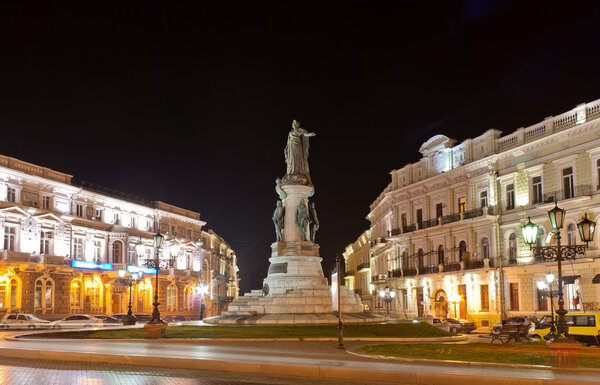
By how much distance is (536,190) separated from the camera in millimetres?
44312

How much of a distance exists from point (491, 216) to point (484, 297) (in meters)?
6.34

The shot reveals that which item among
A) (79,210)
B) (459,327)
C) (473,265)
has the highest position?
(79,210)

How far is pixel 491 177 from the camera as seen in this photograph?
4794 centimetres

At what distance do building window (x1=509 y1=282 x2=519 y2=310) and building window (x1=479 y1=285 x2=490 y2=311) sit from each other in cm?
231

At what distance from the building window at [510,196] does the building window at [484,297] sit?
6.48 m

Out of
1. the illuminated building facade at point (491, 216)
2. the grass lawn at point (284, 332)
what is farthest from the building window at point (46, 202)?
the grass lawn at point (284, 332)

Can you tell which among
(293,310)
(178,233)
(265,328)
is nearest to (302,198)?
(293,310)

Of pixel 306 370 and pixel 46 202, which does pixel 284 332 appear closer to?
pixel 306 370

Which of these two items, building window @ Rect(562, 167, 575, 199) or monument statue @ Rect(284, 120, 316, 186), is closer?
monument statue @ Rect(284, 120, 316, 186)

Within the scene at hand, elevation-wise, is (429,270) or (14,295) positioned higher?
(429,270)

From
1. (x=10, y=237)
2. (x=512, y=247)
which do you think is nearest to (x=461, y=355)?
(x=512, y=247)

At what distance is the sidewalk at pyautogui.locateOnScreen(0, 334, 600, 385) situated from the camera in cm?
1229

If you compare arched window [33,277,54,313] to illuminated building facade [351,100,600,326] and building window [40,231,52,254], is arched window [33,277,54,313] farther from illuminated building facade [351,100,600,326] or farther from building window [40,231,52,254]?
illuminated building facade [351,100,600,326]

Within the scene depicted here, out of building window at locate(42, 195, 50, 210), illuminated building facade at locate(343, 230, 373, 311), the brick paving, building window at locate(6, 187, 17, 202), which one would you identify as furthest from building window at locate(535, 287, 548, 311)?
building window at locate(6, 187, 17, 202)
